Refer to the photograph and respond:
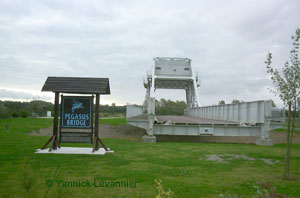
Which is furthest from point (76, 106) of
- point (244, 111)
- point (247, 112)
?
point (244, 111)

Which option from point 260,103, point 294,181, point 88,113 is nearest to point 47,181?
point 88,113

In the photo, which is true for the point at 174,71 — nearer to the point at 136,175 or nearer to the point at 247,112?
the point at 247,112

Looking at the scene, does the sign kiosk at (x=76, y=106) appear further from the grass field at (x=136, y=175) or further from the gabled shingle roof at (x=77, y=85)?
the grass field at (x=136, y=175)

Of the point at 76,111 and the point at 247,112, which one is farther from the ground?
the point at 247,112

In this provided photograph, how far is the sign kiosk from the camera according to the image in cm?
1194

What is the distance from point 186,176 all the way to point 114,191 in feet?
8.12

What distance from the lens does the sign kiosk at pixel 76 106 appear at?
39.2 ft

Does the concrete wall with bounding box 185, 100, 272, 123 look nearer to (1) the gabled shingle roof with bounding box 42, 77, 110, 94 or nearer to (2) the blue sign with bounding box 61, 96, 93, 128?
(1) the gabled shingle roof with bounding box 42, 77, 110, 94

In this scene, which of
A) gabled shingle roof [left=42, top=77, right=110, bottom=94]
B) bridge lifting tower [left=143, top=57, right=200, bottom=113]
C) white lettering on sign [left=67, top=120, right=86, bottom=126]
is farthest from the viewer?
bridge lifting tower [left=143, top=57, right=200, bottom=113]

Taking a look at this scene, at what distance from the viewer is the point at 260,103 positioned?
17438 mm

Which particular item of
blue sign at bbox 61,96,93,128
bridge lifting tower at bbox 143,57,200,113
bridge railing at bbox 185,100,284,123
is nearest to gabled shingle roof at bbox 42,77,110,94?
blue sign at bbox 61,96,93,128

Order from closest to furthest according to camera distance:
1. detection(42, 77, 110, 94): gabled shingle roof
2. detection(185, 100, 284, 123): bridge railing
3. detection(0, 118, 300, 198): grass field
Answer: detection(0, 118, 300, 198): grass field → detection(42, 77, 110, 94): gabled shingle roof → detection(185, 100, 284, 123): bridge railing

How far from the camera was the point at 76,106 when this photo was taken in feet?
40.3

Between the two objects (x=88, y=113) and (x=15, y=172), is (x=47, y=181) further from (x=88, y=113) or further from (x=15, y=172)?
(x=88, y=113)
